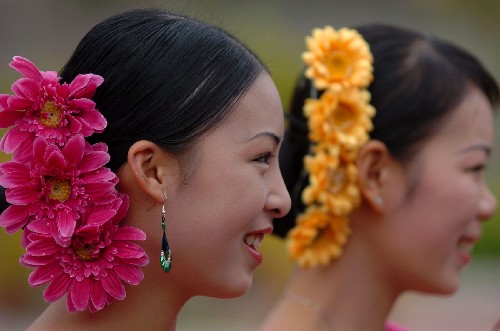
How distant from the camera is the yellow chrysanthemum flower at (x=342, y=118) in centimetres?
374

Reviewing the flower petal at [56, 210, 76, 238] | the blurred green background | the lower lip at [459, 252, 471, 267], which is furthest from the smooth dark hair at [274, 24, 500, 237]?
the blurred green background

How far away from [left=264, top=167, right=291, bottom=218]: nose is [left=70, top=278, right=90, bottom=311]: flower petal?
51cm

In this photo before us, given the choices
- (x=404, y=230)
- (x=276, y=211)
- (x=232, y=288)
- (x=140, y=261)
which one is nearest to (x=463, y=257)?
(x=404, y=230)

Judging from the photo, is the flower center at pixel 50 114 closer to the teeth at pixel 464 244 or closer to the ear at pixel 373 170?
the ear at pixel 373 170

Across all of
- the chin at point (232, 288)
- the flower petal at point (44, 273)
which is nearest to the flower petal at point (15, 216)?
the flower petal at point (44, 273)

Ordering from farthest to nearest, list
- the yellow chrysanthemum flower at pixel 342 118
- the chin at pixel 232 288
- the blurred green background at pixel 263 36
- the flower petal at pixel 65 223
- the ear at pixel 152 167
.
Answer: the blurred green background at pixel 263 36
the yellow chrysanthemum flower at pixel 342 118
the chin at pixel 232 288
the ear at pixel 152 167
the flower petal at pixel 65 223

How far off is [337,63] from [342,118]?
20cm

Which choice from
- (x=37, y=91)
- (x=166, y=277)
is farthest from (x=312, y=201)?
(x=37, y=91)

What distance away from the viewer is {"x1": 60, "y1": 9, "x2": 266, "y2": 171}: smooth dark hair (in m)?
2.68

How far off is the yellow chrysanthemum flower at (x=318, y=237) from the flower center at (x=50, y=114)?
55.4 inches

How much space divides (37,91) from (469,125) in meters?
1.75

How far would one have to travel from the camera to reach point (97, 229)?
2.57 meters

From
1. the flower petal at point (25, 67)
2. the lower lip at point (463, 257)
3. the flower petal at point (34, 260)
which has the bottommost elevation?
the lower lip at point (463, 257)

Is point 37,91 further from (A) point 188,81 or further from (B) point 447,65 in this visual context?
(B) point 447,65
